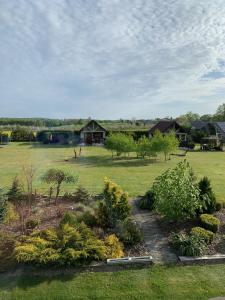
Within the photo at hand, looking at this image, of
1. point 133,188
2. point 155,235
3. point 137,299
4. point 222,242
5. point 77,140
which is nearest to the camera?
point 137,299

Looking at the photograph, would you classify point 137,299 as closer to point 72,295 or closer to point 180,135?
point 72,295

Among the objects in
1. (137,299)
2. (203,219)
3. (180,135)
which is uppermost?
(180,135)

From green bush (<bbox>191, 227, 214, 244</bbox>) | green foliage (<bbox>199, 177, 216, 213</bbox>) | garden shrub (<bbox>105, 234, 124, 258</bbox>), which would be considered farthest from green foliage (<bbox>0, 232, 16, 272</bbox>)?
green foliage (<bbox>199, 177, 216, 213</bbox>)

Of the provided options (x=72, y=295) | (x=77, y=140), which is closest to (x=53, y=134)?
(x=77, y=140)

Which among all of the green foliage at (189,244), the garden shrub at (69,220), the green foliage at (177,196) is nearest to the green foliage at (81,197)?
the garden shrub at (69,220)

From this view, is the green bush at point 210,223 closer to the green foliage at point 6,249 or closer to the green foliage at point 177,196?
the green foliage at point 177,196

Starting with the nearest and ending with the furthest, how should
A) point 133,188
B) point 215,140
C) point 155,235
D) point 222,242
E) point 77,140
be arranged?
point 222,242
point 155,235
point 133,188
point 215,140
point 77,140

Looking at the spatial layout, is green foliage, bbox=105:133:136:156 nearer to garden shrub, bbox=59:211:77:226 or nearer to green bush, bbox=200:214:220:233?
green bush, bbox=200:214:220:233
